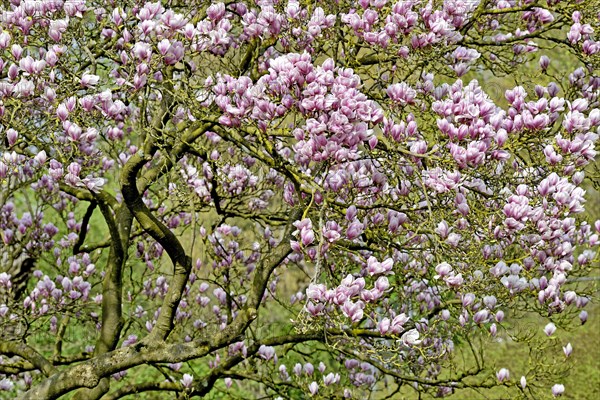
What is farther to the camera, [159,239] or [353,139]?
[159,239]

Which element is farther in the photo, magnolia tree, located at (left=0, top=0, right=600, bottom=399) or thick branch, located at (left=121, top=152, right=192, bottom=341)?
thick branch, located at (left=121, top=152, right=192, bottom=341)

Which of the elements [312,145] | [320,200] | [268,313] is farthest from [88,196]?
[268,313]

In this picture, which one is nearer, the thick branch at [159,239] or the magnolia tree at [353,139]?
the magnolia tree at [353,139]

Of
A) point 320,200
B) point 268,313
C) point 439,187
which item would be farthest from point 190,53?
point 268,313

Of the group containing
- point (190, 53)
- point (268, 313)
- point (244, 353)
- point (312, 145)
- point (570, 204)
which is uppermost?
point (268, 313)

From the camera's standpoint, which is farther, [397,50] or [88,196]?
[88,196]

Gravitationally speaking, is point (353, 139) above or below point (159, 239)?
below

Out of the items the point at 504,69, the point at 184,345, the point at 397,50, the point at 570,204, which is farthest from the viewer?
the point at 504,69

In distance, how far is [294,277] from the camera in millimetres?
13680

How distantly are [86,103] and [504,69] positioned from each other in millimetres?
2988

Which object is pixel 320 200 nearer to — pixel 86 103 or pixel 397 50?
pixel 397 50

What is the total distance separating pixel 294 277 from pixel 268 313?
886 mm

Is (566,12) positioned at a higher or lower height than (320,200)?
higher

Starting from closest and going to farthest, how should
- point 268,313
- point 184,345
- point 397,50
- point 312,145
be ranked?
point 312,145 < point 397,50 < point 184,345 < point 268,313
